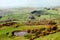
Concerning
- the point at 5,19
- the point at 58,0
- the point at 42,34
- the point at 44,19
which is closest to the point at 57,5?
the point at 58,0

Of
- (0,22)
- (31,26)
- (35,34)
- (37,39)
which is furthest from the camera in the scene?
(0,22)

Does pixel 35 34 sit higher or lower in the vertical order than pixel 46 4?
lower

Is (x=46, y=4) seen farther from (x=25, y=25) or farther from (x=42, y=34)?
(x=42, y=34)

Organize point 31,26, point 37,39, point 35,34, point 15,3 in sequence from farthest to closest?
point 15,3
point 31,26
point 35,34
point 37,39

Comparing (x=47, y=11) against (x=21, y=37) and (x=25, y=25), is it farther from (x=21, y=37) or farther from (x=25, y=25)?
(x=21, y=37)

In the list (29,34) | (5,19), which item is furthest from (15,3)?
(29,34)

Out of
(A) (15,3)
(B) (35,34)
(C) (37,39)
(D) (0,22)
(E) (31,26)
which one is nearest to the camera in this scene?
(C) (37,39)

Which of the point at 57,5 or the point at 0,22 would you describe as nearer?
the point at 0,22

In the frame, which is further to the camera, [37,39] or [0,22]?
[0,22]

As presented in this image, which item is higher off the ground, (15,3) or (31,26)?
(15,3)
